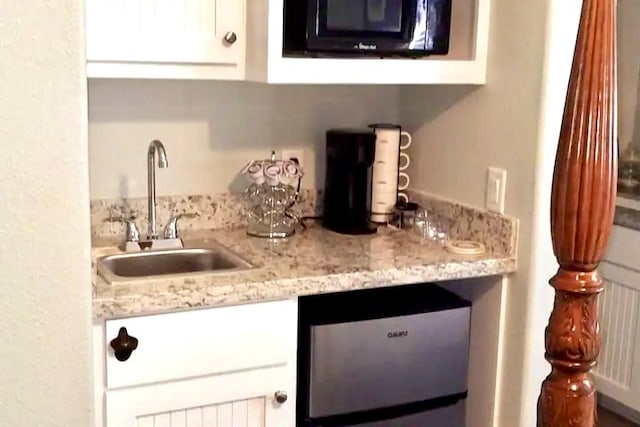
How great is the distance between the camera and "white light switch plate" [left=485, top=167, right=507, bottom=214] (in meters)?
2.13

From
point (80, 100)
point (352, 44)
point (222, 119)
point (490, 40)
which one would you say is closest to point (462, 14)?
point (490, 40)

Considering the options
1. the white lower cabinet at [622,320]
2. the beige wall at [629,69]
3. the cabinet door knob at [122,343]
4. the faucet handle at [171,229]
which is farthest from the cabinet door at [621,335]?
the cabinet door knob at [122,343]

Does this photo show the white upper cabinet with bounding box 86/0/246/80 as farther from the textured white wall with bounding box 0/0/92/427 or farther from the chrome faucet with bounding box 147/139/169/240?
the textured white wall with bounding box 0/0/92/427

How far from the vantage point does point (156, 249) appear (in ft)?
7.20

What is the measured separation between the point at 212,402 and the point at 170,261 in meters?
Answer: 0.49

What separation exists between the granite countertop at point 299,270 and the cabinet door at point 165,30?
20.0 inches

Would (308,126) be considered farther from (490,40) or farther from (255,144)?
(490,40)

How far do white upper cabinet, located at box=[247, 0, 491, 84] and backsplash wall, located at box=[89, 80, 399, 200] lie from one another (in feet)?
1.14

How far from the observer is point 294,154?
8.13 ft

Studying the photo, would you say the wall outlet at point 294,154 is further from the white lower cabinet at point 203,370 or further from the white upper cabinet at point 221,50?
the white lower cabinet at point 203,370

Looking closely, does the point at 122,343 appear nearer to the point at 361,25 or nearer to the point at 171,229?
the point at 171,229

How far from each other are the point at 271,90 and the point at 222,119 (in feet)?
0.59

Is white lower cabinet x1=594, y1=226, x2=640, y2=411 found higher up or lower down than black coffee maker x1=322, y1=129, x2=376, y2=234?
lower down

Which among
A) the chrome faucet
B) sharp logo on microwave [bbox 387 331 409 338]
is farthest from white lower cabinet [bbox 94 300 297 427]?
the chrome faucet
